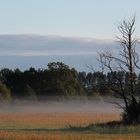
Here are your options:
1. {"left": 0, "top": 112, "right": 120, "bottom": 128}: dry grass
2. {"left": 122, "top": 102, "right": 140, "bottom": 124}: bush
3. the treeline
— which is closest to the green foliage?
the treeline

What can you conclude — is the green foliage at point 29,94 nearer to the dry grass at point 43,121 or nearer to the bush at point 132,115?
the dry grass at point 43,121

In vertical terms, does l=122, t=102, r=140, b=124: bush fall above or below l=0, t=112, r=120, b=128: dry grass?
above

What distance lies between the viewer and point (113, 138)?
96.9 feet

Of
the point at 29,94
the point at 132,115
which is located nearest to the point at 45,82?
the point at 29,94

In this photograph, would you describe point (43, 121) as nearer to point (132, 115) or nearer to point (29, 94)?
point (132, 115)

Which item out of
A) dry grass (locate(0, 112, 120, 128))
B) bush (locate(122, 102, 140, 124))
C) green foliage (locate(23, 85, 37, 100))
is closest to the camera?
bush (locate(122, 102, 140, 124))

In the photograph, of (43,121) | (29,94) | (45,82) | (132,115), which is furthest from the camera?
(45,82)

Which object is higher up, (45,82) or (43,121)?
(45,82)

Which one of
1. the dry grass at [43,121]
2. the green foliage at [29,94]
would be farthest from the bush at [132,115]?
the green foliage at [29,94]

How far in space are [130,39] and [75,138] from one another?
16.5 metres

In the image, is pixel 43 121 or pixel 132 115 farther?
pixel 43 121

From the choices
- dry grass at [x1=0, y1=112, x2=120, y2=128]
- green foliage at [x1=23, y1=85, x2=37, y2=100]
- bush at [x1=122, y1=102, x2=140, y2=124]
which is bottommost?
dry grass at [x1=0, y1=112, x2=120, y2=128]

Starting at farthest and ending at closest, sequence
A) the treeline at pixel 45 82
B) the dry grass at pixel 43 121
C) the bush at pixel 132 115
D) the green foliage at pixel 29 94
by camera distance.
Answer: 1. the treeline at pixel 45 82
2. the green foliage at pixel 29 94
3. the dry grass at pixel 43 121
4. the bush at pixel 132 115

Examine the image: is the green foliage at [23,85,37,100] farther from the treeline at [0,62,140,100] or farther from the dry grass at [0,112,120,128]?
the dry grass at [0,112,120,128]
